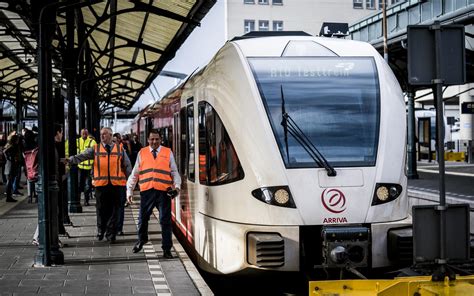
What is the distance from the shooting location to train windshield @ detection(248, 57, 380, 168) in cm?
821

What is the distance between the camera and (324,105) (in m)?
8.38

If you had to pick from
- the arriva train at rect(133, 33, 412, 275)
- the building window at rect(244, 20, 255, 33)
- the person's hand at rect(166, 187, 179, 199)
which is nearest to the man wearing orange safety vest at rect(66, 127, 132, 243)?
the person's hand at rect(166, 187, 179, 199)

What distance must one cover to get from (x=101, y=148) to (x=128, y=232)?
2.06m

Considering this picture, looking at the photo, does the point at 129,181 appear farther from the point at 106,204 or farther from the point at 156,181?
the point at 106,204

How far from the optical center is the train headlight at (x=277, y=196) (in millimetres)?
7891

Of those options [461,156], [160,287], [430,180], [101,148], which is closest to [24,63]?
[430,180]

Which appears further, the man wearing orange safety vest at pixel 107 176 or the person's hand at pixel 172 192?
the man wearing orange safety vest at pixel 107 176

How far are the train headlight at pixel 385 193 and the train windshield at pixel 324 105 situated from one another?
270 mm

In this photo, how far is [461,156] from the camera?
4684cm

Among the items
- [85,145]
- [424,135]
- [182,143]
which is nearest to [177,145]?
[182,143]

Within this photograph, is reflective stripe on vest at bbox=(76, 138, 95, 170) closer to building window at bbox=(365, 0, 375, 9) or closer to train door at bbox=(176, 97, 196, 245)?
train door at bbox=(176, 97, 196, 245)

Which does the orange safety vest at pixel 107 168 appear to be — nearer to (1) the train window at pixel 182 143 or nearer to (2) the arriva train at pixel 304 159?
(1) the train window at pixel 182 143

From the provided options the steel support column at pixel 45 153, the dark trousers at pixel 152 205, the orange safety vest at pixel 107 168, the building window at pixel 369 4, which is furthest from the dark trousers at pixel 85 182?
the building window at pixel 369 4

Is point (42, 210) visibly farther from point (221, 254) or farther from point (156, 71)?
point (156, 71)
